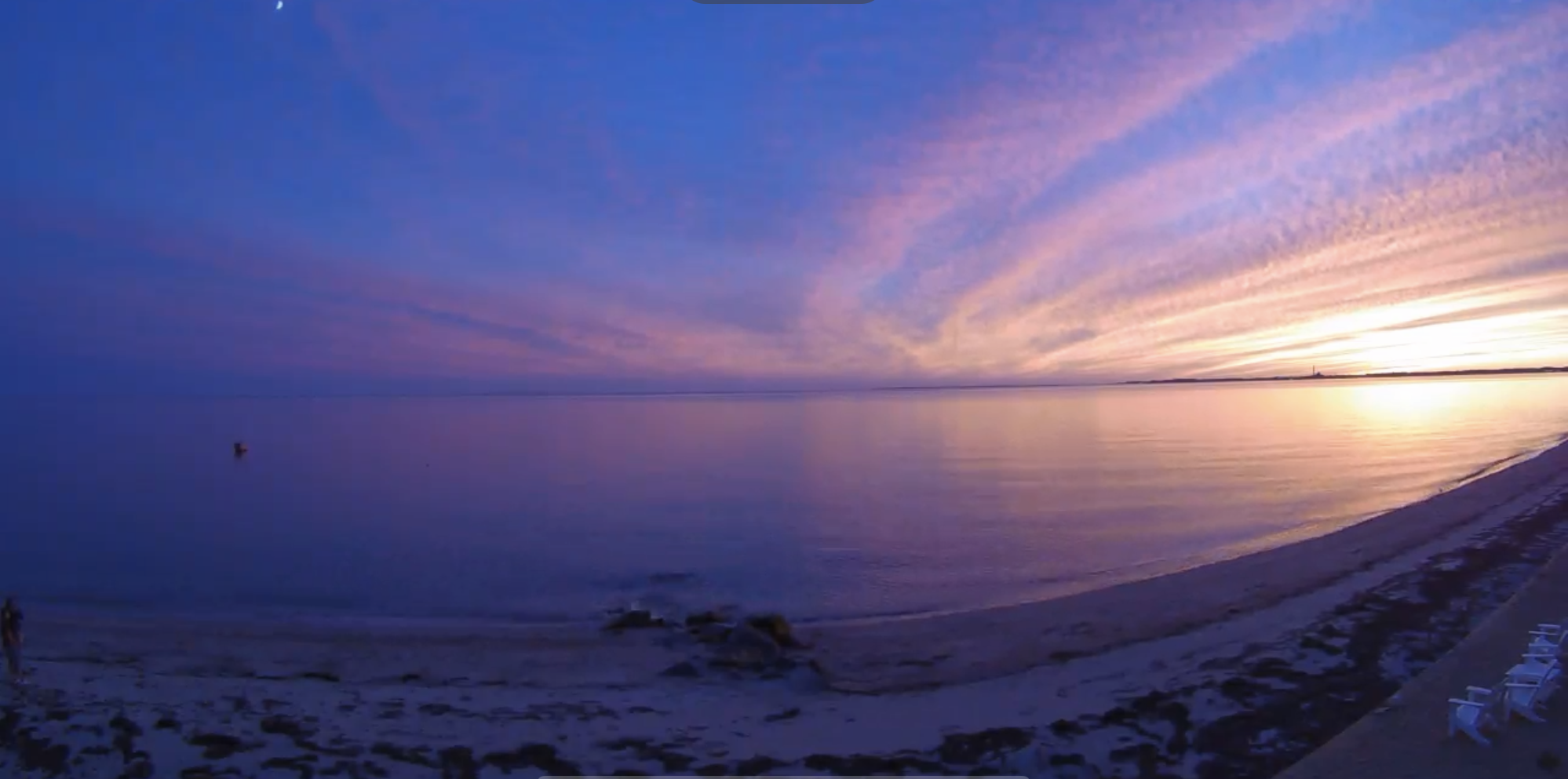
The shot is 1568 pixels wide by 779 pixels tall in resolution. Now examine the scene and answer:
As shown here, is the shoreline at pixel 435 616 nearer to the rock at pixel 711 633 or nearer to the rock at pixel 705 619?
the rock at pixel 705 619

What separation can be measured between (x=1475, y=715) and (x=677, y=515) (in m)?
25.8

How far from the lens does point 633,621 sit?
16.8 m

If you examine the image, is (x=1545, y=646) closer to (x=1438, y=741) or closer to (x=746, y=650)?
(x=1438, y=741)

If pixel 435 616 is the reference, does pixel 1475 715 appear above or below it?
above

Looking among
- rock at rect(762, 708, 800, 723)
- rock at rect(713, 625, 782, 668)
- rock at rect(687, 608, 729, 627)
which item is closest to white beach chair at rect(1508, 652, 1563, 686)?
rock at rect(762, 708, 800, 723)

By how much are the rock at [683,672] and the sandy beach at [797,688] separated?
0.13 ft

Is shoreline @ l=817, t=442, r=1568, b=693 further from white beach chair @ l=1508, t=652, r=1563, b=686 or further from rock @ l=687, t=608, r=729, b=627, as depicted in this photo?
white beach chair @ l=1508, t=652, r=1563, b=686

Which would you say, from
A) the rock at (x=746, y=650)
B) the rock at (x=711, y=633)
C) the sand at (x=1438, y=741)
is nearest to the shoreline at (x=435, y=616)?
the rock at (x=711, y=633)

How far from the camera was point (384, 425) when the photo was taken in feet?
337

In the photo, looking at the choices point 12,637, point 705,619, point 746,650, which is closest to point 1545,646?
point 746,650

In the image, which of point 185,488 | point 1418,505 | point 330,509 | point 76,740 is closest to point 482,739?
point 76,740

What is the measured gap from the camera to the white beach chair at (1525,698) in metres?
8.61

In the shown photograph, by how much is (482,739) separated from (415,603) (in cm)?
1076

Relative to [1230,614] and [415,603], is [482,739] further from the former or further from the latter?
[1230,614]
